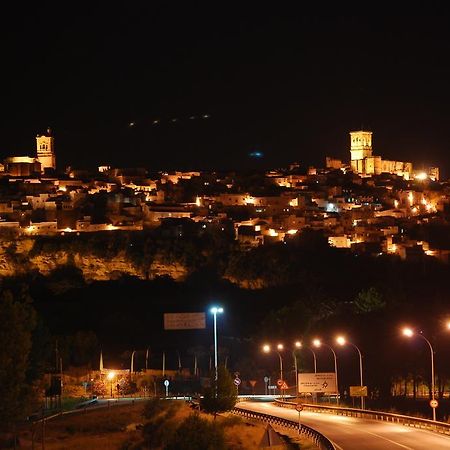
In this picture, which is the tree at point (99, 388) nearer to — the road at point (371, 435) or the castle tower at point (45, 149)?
the road at point (371, 435)

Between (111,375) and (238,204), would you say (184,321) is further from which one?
Result: (238,204)

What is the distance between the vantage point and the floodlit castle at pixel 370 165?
173m

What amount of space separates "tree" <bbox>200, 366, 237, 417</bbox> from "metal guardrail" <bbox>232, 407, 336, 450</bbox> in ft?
2.18

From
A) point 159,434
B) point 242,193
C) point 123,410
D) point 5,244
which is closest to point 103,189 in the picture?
point 242,193

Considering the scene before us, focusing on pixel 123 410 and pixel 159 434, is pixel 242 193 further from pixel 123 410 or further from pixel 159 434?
pixel 159 434

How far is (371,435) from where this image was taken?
33.5 metres

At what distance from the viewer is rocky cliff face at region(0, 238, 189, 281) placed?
110 m

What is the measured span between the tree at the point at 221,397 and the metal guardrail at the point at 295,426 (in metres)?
0.66

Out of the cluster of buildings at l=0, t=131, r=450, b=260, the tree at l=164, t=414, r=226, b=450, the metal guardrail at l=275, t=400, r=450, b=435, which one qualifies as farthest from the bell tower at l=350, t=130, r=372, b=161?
the tree at l=164, t=414, r=226, b=450

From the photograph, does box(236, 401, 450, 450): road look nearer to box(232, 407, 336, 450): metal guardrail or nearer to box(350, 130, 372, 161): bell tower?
box(232, 407, 336, 450): metal guardrail

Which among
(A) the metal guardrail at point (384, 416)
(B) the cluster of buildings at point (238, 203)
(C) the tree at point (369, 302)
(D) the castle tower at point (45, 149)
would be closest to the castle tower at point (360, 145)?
(B) the cluster of buildings at point (238, 203)

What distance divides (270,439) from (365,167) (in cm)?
14438

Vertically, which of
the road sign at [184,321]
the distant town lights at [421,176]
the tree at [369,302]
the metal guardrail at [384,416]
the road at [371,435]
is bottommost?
the road at [371,435]

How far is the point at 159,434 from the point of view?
41781 mm
